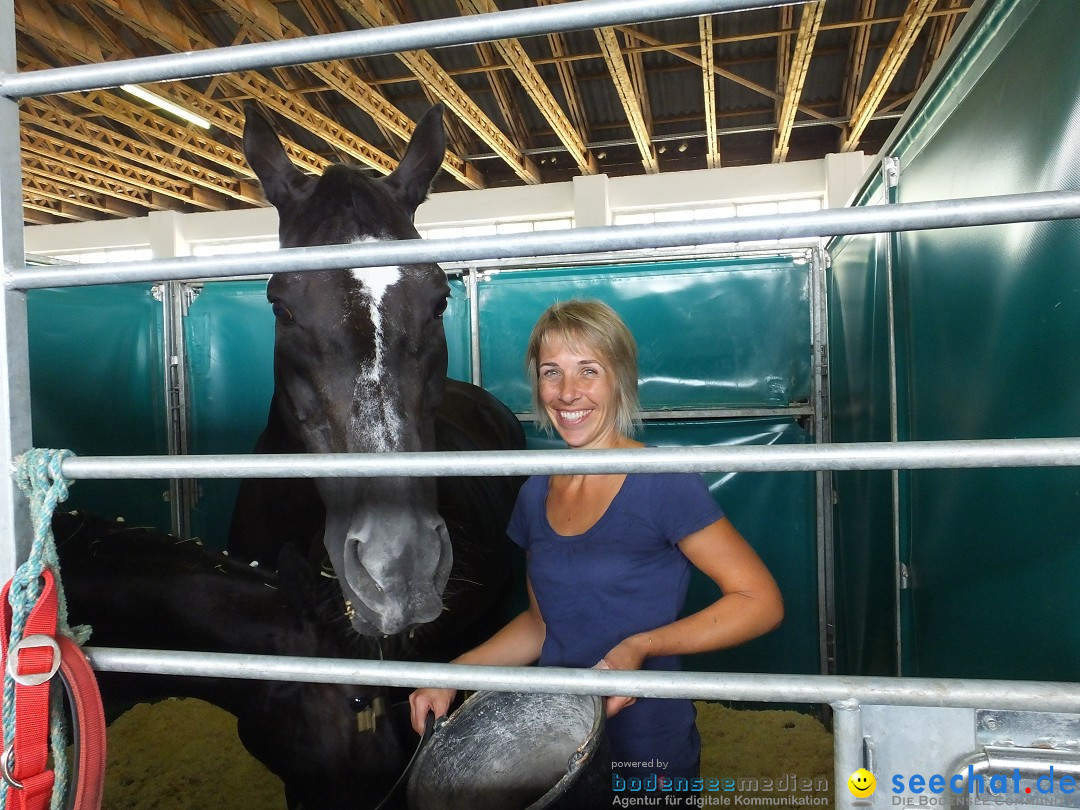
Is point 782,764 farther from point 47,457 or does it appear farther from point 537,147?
point 537,147

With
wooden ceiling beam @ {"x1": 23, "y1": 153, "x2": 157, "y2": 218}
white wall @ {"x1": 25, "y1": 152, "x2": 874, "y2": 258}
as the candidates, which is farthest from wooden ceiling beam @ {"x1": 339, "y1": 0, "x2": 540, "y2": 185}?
wooden ceiling beam @ {"x1": 23, "y1": 153, "x2": 157, "y2": 218}

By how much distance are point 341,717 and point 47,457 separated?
0.73 metres

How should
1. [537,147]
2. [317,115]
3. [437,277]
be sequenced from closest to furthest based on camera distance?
[437,277]
[317,115]
[537,147]

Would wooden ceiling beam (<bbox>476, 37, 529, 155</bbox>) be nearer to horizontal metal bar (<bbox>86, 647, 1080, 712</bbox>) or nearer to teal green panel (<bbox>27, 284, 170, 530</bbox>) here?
teal green panel (<bbox>27, 284, 170, 530</bbox>)

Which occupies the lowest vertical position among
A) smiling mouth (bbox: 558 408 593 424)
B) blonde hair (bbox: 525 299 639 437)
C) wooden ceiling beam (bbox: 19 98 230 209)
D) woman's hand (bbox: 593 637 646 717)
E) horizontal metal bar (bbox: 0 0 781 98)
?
woman's hand (bbox: 593 637 646 717)

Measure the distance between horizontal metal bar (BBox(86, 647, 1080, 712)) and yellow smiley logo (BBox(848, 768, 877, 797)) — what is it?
0.06 m

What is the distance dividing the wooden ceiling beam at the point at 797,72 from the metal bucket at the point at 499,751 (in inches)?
150

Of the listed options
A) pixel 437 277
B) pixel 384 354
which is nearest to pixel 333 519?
pixel 384 354

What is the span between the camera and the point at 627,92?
632 cm

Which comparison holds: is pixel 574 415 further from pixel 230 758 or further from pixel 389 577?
pixel 230 758

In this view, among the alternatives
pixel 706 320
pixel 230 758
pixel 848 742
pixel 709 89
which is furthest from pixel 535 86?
pixel 848 742

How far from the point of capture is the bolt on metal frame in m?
0.51

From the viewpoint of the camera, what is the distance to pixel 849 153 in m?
8.03

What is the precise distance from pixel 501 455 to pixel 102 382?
10.8ft
